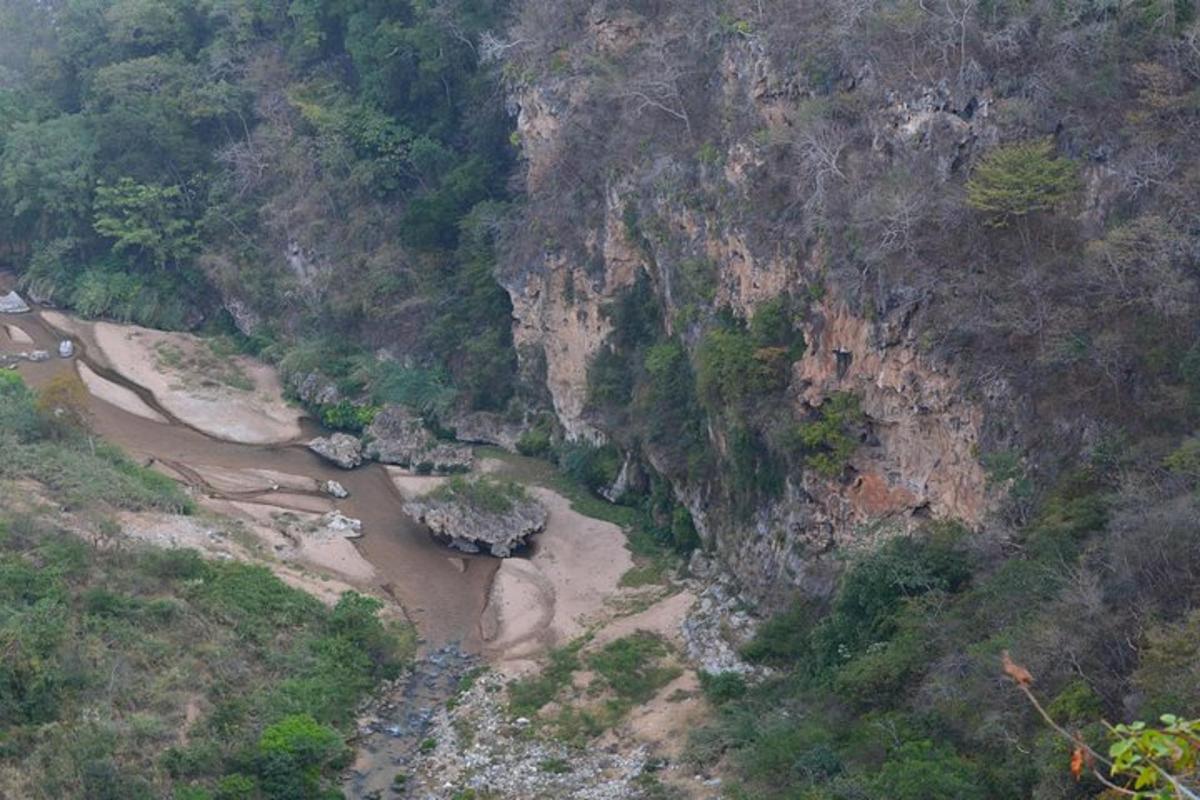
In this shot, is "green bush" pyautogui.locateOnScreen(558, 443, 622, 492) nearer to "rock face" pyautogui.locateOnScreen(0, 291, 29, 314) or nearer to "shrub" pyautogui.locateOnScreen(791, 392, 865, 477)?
"shrub" pyautogui.locateOnScreen(791, 392, 865, 477)

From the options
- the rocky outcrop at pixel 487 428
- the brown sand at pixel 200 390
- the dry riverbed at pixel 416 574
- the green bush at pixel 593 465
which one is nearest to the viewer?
the dry riverbed at pixel 416 574

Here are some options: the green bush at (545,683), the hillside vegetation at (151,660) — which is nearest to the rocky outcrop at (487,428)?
the hillside vegetation at (151,660)

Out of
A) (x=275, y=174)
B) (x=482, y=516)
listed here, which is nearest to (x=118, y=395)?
(x=275, y=174)

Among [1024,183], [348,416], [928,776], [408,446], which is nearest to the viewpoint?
[928,776]

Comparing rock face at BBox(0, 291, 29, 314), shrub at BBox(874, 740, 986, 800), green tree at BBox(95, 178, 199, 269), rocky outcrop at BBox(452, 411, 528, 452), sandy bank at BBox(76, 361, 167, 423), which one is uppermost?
green tree at BBox(95, 178, 199, 269)

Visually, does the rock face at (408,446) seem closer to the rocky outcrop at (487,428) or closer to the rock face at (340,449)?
the rock face at (340,449)

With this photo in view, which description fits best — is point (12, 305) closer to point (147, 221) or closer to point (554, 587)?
point (147, 221)


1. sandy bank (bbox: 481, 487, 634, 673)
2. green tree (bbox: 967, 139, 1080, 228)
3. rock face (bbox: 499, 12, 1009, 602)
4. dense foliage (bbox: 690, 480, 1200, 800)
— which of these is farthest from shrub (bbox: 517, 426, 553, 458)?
green tree (bbox: 967, 139, 1080, 228)
